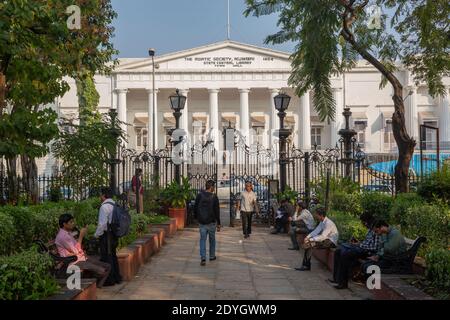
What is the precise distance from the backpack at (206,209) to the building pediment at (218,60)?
41.6 m

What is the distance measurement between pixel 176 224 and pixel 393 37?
7546 millimetres

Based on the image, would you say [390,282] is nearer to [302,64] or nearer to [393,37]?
[302,64]

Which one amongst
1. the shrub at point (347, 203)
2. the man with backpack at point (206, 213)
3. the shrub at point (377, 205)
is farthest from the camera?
the shrub at point (347, 203)

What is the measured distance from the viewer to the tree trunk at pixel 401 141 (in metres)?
12.6

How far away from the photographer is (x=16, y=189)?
539 inches

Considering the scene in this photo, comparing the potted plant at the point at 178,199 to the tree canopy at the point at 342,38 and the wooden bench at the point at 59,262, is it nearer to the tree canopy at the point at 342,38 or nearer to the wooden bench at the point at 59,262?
the tree canopy at the point at 342,38

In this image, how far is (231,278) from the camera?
8625mm

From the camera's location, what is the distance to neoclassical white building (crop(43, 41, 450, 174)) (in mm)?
50656

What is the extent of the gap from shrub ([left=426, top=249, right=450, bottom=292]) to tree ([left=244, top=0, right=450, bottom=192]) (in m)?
4.19

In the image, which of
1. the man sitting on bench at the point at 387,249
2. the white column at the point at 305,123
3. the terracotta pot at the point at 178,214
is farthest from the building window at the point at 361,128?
the man sitting on bench at the point at 387,249

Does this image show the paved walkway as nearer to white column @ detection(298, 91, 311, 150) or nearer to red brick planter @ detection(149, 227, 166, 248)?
red brick planter @ detection(149, 227, 166, 248)

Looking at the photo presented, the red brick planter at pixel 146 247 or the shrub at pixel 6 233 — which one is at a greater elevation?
the shrub at pixel 6 233

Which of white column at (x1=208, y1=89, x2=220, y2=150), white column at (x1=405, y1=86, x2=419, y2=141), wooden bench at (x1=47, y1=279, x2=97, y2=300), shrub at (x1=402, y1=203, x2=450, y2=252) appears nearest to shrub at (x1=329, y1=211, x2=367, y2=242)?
shrub at (x1=402, y1=203, x2=450, y2=252)

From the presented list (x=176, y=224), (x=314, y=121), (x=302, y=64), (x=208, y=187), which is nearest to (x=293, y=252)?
(x=208, y=187)
